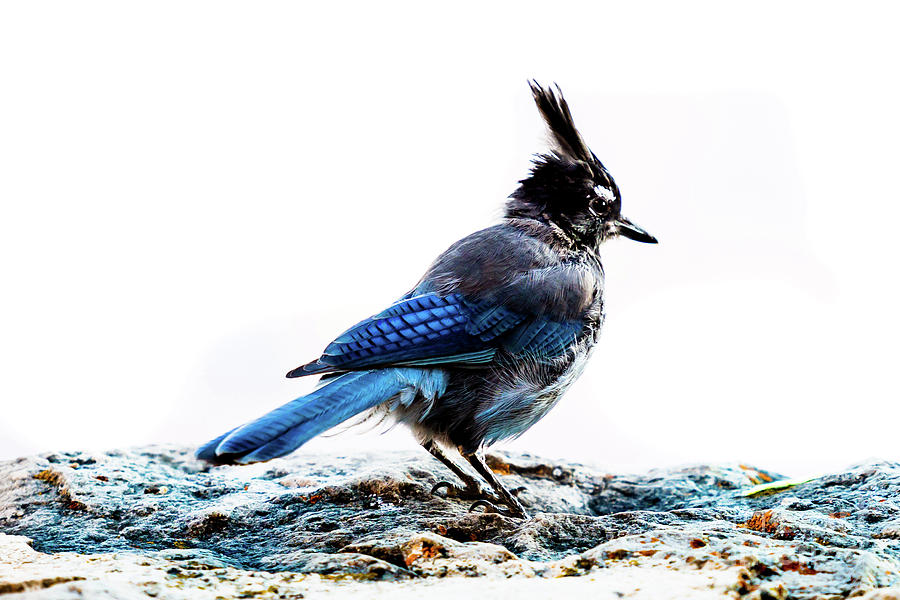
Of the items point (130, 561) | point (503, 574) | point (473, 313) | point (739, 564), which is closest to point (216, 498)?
point (130, 561)

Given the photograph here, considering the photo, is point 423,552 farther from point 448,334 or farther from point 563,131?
point 563,131

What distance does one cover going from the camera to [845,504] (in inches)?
98.9

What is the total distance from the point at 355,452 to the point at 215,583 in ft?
5.71

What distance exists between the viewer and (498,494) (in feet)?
9.43

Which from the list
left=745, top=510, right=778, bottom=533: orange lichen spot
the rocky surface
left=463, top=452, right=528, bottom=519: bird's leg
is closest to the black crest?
the rocky surface

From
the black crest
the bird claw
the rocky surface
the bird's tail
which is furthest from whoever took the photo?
the black crest

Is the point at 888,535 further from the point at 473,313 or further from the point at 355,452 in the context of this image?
the point at 355,452

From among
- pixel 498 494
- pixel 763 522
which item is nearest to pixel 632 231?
pixel 498 494

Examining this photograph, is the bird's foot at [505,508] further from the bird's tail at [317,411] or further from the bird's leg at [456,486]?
the bird's tail at [317,411]

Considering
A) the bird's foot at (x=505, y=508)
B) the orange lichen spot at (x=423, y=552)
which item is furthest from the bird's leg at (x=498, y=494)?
the orange lichen spot at (x=423, y=552)

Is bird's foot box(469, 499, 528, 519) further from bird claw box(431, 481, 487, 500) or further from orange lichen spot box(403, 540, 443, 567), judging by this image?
orange lichen spot box(403, 540, 443, 567)

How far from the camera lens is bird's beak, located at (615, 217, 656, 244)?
3.83m

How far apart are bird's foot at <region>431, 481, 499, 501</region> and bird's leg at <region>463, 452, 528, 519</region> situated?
4 centimetres

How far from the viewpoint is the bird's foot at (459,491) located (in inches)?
112
